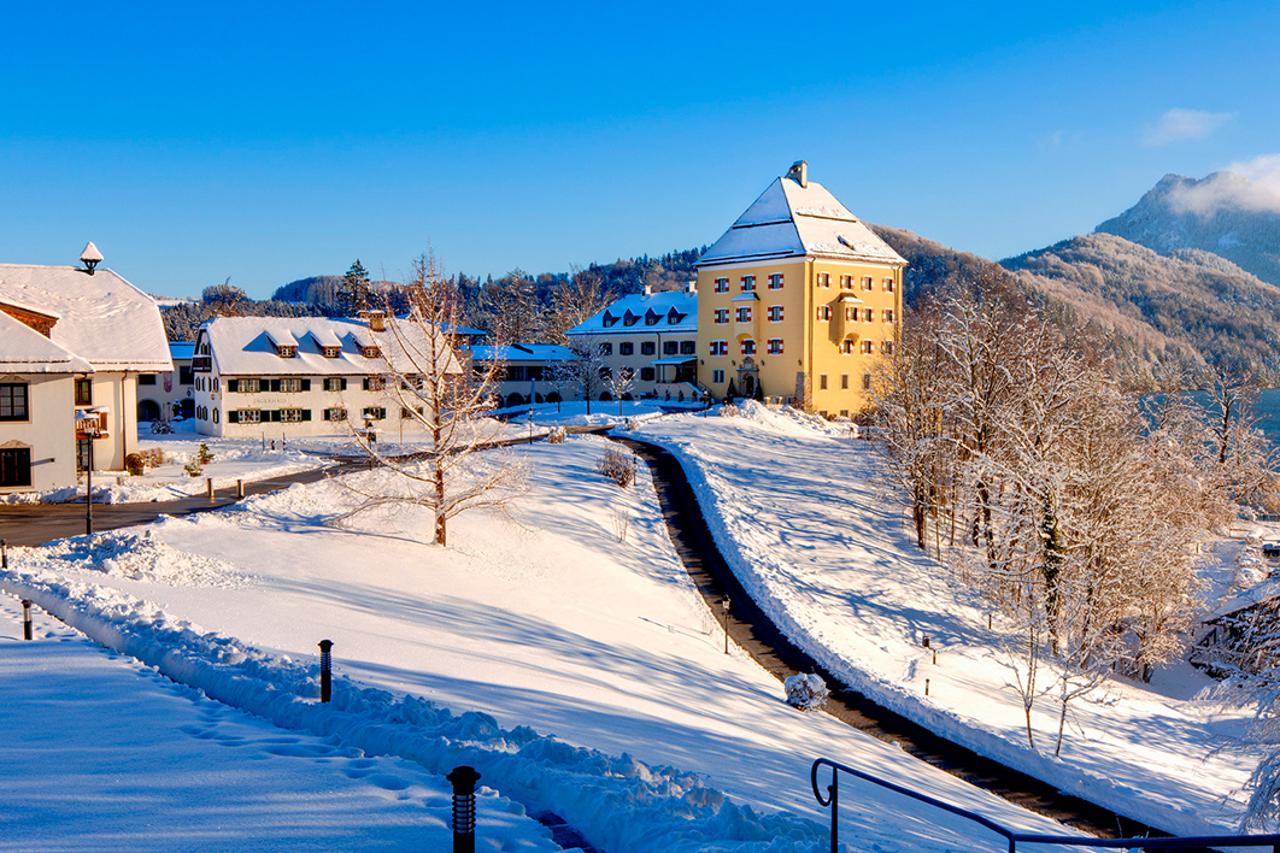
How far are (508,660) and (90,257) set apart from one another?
→ 47967 mm

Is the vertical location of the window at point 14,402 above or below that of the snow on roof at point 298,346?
below

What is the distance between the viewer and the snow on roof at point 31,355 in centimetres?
3497

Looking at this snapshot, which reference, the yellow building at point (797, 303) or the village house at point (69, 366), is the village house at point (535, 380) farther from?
the village house at point (69, 366)

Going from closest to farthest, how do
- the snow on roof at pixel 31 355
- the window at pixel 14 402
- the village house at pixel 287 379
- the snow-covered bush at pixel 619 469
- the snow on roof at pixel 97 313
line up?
the snow on roof at pixel 31 355 → the window at pixel 14 402 → the snow-covered bush at pixel 619 469 → the snow on roof at pixel 97 313 → the village house at pixel 287 379

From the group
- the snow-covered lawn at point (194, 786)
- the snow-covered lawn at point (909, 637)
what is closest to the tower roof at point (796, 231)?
the snow-covered lawn at point (909, 637)

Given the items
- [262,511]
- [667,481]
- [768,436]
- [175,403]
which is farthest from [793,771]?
[175,403]

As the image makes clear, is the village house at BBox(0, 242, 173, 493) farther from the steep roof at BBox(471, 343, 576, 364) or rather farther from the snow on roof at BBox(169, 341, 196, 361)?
the steep roof at BBox(471, 343, 576, 364)

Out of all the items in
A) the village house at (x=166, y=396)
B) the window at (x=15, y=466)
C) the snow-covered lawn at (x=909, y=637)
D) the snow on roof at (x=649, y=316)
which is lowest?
the snow-covered lawn at (x=909, y=637)

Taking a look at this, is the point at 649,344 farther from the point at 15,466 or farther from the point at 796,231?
the point at 15,466

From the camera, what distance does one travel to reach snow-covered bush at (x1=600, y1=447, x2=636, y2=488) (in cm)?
4191

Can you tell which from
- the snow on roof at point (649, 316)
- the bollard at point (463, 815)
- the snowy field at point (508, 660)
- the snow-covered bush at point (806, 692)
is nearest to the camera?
the bollard at point (463, 815)

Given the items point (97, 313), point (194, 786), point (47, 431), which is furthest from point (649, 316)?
point (194, 786)

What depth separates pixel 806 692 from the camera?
21625 mm

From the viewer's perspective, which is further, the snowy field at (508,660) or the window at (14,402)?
the window at (14,402)
